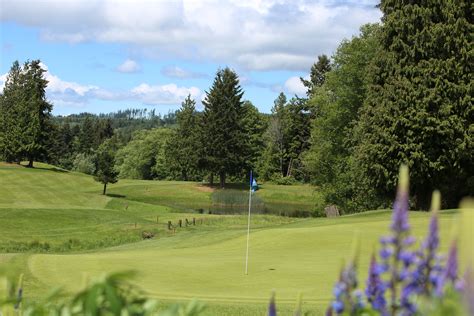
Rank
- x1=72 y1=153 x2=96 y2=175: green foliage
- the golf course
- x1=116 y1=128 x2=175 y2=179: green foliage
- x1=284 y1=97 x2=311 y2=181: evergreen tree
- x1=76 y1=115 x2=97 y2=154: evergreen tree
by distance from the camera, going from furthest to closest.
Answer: x1=76 y1=115 x2=97 y2=154: evergreen tree → x1=116 y1=128 x2=175 y2=179: green foliage → x1=72 y1=153 x2=96 y2=175: green foliage → x1=284 y1=97 x2=311 y2=181: evergreen tree → the golf course

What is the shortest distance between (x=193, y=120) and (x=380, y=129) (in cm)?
5953

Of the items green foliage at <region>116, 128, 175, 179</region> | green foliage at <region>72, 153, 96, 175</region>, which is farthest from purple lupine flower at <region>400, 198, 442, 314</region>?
green foliage at <region>116, 128, 175, 179</region>


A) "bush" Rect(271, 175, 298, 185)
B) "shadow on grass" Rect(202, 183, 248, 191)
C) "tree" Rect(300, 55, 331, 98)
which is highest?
"tree" Rect(300, 55, 331, 98)

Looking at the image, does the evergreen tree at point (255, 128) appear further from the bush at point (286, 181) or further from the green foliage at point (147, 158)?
the green foliage at point (147, 158)

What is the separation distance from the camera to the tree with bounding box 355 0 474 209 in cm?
3272

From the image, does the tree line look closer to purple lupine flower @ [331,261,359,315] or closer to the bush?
the bush

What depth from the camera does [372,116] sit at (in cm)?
3619

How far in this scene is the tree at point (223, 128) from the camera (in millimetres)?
81125

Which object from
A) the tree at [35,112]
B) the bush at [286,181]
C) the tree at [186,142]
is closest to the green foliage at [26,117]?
the tree at [35,112]

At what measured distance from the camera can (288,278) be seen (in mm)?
15062

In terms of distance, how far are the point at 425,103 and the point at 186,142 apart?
57396 mm

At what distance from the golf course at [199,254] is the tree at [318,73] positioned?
128ft

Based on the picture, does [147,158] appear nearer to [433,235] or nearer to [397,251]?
[397,251]

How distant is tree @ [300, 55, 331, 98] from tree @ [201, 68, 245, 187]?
9.35m
